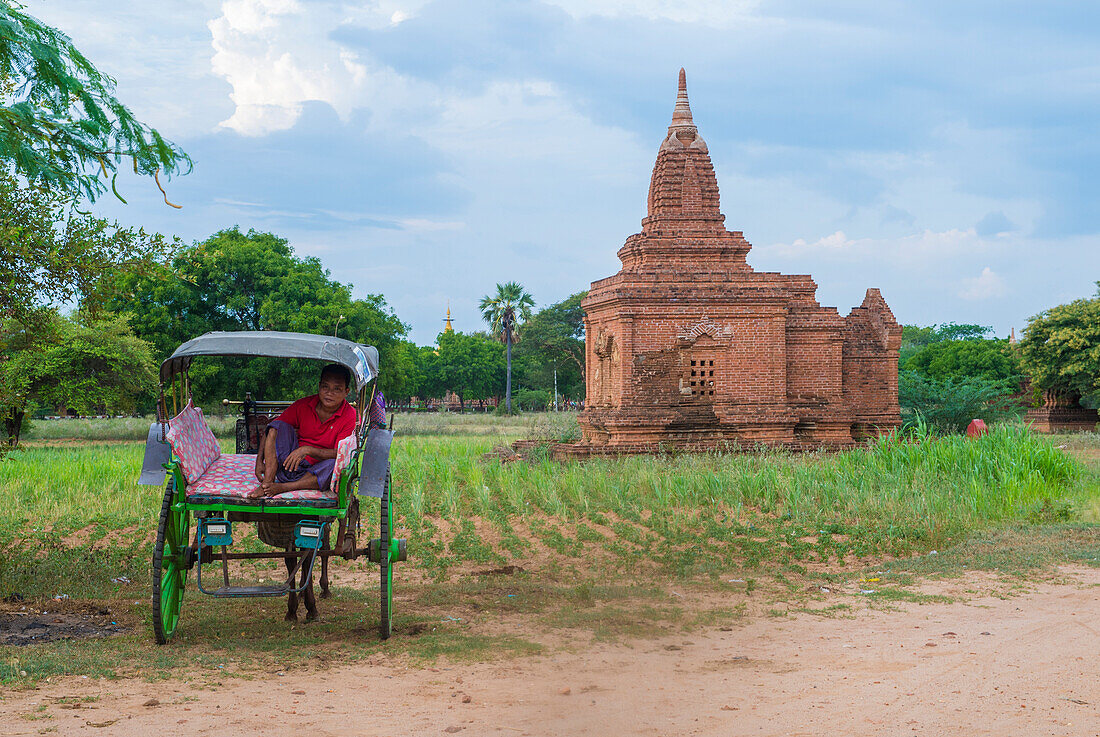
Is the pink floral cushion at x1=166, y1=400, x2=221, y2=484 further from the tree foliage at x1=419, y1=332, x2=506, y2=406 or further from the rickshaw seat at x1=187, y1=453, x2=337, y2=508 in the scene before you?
the tree foliage at x1=419, y1=332, x2=506, y2=406

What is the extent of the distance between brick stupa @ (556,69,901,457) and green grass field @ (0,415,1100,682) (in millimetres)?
3202

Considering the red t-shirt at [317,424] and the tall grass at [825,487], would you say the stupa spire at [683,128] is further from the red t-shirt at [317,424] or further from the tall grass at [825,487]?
the red t-shirt at [317,424]

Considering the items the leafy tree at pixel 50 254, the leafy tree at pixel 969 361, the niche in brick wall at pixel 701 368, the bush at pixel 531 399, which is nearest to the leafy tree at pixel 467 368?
the bush at pixel 531 399

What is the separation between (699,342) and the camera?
2002 centimetres

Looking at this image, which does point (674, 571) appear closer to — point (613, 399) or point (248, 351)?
point (248, 351)

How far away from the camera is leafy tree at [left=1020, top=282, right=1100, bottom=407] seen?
36.7 metres

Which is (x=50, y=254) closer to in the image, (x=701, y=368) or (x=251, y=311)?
(x=701, y=368)

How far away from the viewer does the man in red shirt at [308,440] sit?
21.2 ft

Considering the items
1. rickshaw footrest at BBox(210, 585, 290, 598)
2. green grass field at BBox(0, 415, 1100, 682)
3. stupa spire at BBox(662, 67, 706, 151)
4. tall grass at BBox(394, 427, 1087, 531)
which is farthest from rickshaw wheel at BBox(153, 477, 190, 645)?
stupa spire at BBox(662, 67, 706, 151)

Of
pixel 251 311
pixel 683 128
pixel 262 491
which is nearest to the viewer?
pixel 262 491

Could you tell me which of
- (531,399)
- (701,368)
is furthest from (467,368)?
(701,368)

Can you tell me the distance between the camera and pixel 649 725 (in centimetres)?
484

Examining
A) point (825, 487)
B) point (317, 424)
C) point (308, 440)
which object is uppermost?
point (317, 424)

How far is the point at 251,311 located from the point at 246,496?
28.8m
